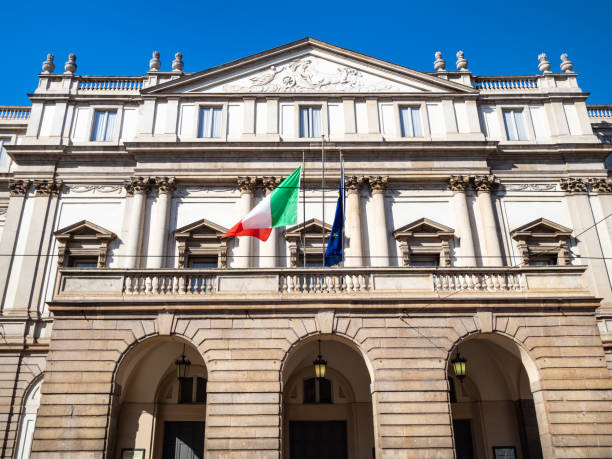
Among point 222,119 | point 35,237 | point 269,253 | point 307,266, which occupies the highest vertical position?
point 222,119

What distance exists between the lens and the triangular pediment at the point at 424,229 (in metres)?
22.9

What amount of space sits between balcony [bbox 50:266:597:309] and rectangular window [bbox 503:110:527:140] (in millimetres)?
11674

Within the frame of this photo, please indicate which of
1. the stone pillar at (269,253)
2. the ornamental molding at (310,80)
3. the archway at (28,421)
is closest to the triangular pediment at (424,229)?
the stone pillar at (269,253)

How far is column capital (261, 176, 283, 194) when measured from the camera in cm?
2380

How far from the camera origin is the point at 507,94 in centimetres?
2681

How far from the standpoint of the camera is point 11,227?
23.2 m

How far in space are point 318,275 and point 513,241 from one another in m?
11.3

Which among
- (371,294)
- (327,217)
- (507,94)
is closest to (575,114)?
(507,94)

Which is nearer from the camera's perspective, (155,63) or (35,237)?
(35,237)

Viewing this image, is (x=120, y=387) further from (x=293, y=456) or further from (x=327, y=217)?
(x=327, y=217)

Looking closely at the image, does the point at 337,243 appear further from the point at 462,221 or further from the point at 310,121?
the point at 310,121

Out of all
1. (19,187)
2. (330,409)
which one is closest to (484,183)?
(330,409)

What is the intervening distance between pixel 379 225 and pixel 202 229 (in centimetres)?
749

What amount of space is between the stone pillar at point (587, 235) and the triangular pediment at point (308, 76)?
6.73 meters
